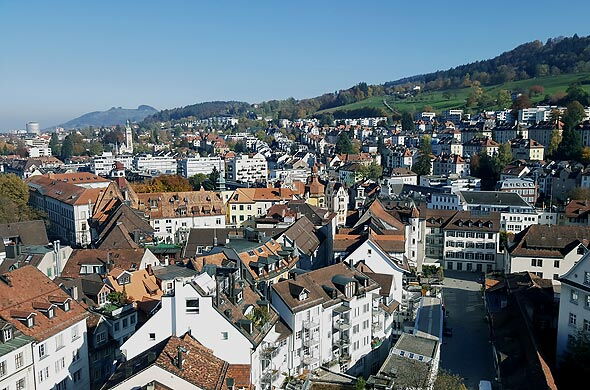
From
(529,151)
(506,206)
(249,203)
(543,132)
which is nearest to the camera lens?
(506,206)

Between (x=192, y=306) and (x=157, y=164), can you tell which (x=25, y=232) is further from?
(x=157, y=164)

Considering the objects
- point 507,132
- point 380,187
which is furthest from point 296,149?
point 380,187

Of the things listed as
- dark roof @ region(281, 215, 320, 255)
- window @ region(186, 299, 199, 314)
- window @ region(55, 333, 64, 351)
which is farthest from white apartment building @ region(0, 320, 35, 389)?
dark roof @ region(281, 215, 320, 255)

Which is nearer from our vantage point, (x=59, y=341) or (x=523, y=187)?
(x=59, y=341)

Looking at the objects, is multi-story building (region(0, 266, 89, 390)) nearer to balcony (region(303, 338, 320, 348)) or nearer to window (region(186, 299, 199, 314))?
window (region(186, 299, 199, 314))

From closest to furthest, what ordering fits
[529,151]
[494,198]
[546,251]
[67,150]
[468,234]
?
1. [546,251]
2. [468,234]
3. [494,198]
4. [529,151]
5. [67,150]

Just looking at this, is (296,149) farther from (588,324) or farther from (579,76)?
(588,324)

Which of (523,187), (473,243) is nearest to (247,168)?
(523,187)
